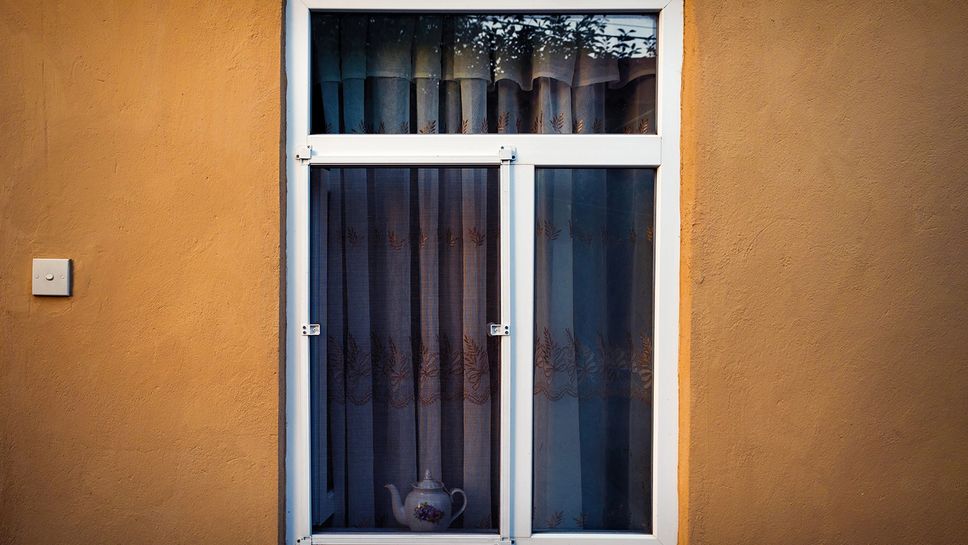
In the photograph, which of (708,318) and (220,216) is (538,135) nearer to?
(708,318)

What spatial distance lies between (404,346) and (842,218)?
1647mm

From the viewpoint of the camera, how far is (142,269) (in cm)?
257

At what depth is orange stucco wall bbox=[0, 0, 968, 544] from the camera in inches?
100

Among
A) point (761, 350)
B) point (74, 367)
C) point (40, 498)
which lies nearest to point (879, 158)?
point (761, 350)

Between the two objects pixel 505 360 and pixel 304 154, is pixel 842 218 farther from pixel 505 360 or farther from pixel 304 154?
pixel 304 154

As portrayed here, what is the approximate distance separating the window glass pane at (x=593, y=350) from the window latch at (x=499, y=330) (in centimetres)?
12

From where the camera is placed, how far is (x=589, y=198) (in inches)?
105

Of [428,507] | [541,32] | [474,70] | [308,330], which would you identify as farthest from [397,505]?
[541,32]

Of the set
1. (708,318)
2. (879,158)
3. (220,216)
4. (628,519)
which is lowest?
(628,519)

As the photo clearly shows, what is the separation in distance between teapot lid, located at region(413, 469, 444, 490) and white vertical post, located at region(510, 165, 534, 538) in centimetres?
28

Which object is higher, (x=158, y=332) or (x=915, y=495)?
(x=158, y=332)

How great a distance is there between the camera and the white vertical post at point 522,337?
2.63 meters

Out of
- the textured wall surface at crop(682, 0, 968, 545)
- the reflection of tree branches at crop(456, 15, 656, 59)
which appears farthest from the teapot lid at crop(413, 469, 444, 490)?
the reflection of tree branches at crop(456, 15, 656, 59)

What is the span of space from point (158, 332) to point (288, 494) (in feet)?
2.48
